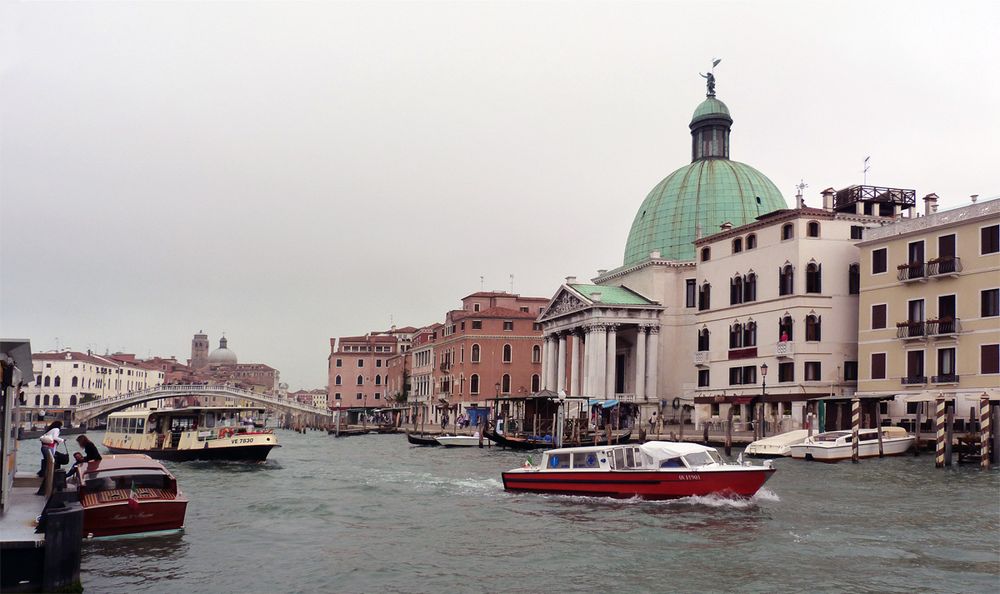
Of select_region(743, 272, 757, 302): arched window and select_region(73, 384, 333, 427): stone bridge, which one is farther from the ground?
select_region(743, 272, 757, 302): arched window

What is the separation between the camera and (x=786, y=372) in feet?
144

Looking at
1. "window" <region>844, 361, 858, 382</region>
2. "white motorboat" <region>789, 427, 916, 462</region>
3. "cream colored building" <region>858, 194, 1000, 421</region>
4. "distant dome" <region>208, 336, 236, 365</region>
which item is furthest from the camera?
"distant dome" <region>208, 336, 236, 365</region>

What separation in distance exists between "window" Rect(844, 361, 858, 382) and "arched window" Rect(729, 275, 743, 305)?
656 centimetres

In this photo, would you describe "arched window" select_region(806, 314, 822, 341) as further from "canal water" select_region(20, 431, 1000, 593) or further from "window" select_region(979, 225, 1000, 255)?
"canal water" select_region(20, 431, 1000, 593)

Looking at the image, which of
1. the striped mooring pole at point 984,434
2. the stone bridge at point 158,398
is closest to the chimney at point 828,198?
the striped mooring pole at point 984,434

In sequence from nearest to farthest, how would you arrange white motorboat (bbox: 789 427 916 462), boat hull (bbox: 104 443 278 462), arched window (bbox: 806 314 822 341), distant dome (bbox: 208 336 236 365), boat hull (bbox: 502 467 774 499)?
1. boat hull (bbox: 502 467 774 499)
2. white motorboat (bbox: 789 427 916 462)
3. boat hull (bbox: 104 443 278 462)
4. arched window (bbox: 806 314 822 341)
5. distant dome (bbox: 208 336 236 365)

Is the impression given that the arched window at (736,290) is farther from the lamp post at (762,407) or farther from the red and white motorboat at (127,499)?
the red and white motorboat at (127,499)

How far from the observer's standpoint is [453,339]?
253ft

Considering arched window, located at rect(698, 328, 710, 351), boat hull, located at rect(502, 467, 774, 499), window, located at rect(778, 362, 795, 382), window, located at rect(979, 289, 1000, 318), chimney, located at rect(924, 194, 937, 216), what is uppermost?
chimney, located at rect(924, 194, 937, 216)

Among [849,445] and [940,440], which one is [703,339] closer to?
[849,445]

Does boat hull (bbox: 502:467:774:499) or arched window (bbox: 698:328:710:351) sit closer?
boat hull (bbox: 502:467:774:499)

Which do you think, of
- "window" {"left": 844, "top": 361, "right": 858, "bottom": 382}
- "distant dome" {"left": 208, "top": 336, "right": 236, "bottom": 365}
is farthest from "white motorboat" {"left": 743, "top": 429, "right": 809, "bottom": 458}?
"distant dome" {"left": 208, "top": 336, "right": 236, "bottom": 365}

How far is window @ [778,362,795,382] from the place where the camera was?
43.3 meters

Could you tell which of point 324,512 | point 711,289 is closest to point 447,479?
point 324,512
